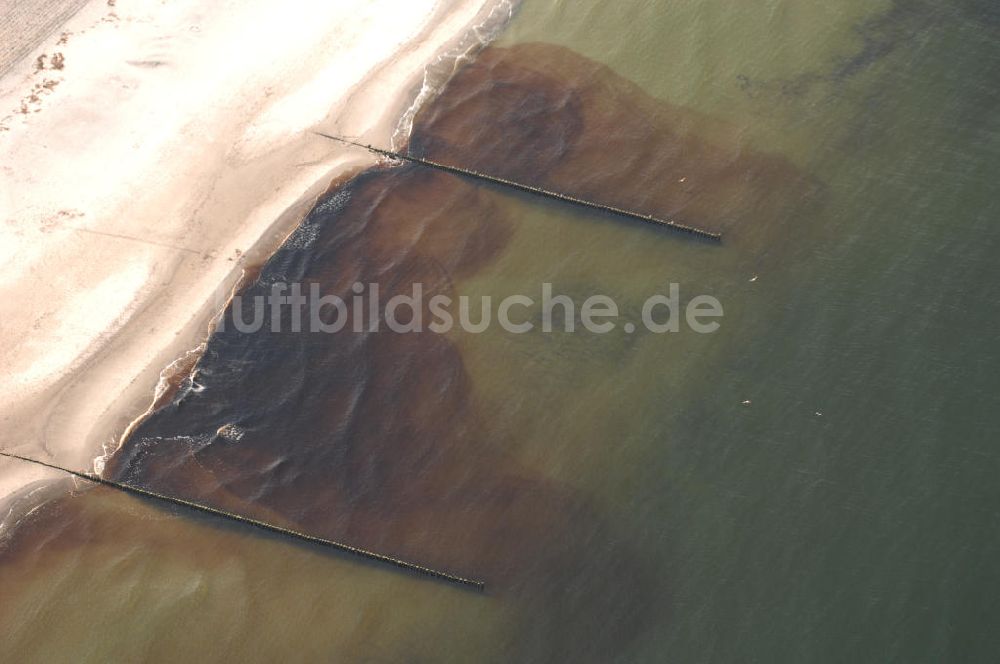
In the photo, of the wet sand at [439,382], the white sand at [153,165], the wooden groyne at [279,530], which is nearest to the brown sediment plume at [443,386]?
the wet sand at [439,382]

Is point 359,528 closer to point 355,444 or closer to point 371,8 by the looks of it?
point 355,444

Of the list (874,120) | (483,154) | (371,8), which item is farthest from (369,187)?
(874,120)

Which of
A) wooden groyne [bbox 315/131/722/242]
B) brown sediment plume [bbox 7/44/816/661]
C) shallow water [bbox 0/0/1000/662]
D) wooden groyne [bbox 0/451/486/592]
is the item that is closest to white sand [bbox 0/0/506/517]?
wooden groyne [bbox 0/451/486/592]

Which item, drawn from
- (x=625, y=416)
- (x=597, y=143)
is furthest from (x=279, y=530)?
(x=597, y=143)

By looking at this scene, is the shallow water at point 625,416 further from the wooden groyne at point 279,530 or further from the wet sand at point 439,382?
the wooden groyne at point 279,530

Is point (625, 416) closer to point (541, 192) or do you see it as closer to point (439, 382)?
point (439, 382)
